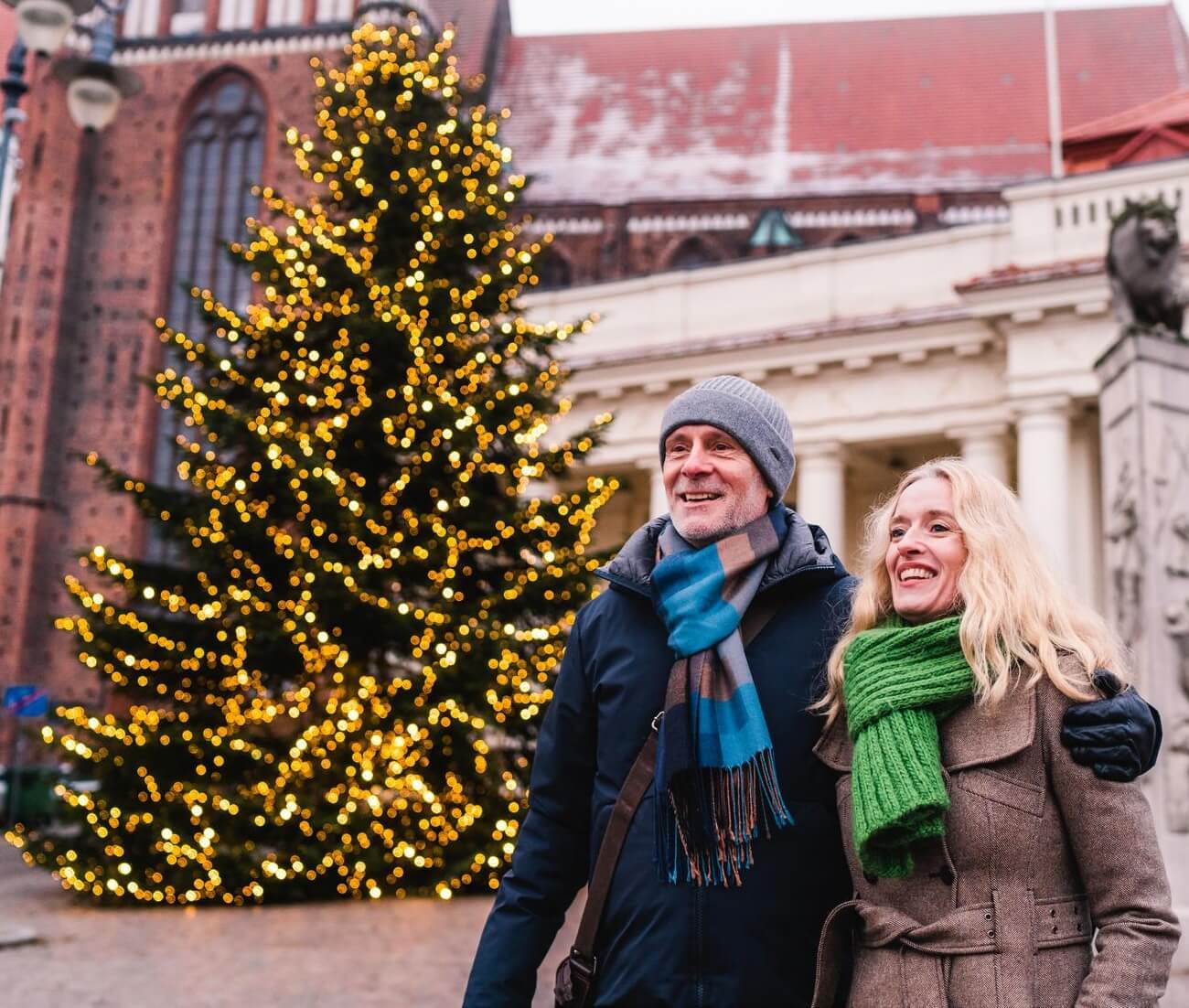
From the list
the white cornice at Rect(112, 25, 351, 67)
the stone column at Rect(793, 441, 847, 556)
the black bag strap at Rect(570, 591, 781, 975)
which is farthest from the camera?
the white cornice at Rect(112, 25, 351, 67)

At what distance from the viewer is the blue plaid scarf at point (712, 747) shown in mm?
2016

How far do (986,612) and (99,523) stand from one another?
30.1 meters

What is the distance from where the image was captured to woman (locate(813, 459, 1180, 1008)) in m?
1.78

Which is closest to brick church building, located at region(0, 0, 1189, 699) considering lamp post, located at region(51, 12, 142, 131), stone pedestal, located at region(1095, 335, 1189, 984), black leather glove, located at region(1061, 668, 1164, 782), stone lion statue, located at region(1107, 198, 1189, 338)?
lamp post, located at region(51, 12, 142, 131)

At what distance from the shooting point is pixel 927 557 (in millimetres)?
2010

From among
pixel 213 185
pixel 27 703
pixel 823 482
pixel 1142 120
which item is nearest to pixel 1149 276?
pixel 823 482

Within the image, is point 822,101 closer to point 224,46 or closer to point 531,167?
point 531,167

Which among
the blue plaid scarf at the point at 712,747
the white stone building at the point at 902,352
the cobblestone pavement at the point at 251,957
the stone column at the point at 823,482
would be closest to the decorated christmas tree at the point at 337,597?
the cobblestone pavement at the point at 251,957

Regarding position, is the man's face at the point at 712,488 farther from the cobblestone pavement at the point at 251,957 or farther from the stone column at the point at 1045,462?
the stone column at the point at 1045,462

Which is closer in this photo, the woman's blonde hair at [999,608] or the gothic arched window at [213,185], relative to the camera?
the woman's blonde hair at [999,608]

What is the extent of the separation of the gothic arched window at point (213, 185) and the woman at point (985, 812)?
29487mm

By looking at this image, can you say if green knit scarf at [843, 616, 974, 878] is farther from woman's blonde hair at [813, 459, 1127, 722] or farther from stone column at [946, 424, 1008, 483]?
stone column at [946, 424, 1008, 483]

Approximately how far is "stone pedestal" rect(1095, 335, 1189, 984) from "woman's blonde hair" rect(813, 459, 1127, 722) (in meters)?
5.35

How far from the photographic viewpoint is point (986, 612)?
190 centimetres
